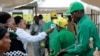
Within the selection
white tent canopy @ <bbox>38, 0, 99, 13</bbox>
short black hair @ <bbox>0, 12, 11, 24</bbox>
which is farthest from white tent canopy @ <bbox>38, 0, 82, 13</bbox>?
short black hair @ <bbox>0, 12, 11, 24</bbox>

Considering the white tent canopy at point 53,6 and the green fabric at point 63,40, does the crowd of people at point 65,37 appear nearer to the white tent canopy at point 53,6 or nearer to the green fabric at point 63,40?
the green fabric at point 63,40

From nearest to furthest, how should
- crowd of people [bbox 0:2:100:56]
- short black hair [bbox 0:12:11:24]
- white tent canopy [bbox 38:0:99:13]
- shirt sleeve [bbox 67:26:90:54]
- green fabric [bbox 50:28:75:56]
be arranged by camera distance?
Result: crowd of people [bbox 0:2:100:56] < short black hair [bbox 0:12:11:24] < shirt sleeve [bbox 67:26:90:54] < green fabric [bbox 50:28:75:56] < white tent canopy [bbox 38:0:99:13]

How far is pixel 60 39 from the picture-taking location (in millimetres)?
8617

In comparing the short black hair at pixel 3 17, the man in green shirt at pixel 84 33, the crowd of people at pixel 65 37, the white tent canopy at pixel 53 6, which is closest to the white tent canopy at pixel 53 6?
the white tent canopy at pixel 53 6

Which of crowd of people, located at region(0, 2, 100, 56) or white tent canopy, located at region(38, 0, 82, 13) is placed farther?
white tent canopy, located at region(38, 0, 82, 13)

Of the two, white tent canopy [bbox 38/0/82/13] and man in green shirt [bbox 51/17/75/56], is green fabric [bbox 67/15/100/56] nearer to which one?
man in green shirt [bbox 51/17/75/56]

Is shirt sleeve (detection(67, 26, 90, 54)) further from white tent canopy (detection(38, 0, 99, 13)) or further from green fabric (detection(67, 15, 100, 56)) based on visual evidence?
white tent canopy (detection(38, 0, 99, 13))

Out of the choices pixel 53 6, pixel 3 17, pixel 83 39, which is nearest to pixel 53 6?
pixel 53 6

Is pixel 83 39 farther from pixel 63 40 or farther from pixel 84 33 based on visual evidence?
pixel 63 40

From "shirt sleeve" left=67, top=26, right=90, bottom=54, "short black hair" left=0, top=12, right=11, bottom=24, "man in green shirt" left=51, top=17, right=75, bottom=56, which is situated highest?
"short black hair" left=0, top=12, right=11, bottom=24

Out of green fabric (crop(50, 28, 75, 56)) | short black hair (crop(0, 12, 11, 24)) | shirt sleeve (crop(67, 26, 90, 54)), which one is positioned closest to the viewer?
short black hair (crop(0, 12, 11, 24))

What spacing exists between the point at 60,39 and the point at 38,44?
19.5 feet

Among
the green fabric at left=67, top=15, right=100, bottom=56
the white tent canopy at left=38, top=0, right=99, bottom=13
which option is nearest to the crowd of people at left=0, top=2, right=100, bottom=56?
the green fabric at left=67, top=15, right=100, bottom=56

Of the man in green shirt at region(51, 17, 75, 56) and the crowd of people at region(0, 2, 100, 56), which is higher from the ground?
the crowd of people at region(0, 2, 100, 56)
